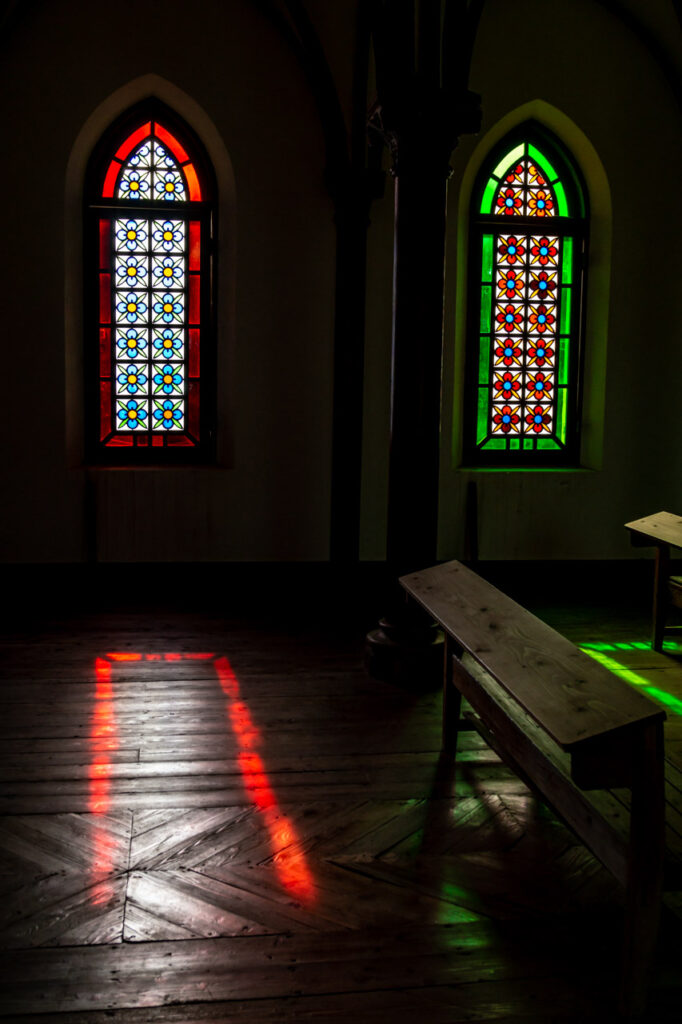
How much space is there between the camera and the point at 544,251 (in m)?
8.09

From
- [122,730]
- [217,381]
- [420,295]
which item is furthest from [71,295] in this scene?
[122,730]

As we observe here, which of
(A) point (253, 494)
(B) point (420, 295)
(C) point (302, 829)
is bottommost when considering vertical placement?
(C) point (302, 829)

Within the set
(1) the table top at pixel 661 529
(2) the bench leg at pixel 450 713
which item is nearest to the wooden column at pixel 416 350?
(2) the bench leg at pixel 450 713

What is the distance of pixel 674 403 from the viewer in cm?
805

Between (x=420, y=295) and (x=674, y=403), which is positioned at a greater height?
(x=420, y=295)

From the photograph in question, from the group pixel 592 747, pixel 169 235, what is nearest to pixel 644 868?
pixel 592 747

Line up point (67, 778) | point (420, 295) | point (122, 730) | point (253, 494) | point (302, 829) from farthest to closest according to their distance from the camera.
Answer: point (253, 494)
point (420, 295)
point (122, 730)
point (67, 778)
point (302, 829)

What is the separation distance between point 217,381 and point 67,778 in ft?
14.0

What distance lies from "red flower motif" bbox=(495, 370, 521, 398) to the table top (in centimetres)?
199

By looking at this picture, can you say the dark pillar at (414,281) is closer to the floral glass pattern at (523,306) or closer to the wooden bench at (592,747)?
the wooden bench at (592,747)

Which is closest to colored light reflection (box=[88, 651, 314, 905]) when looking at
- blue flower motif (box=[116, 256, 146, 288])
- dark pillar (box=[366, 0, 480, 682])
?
dark pillar (box=[366, 0, 480, 682])

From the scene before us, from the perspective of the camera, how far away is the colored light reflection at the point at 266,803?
11.0 ft

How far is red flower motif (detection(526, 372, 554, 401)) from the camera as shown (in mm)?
8156

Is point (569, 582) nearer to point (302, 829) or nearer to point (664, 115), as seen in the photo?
point (664, 115)
